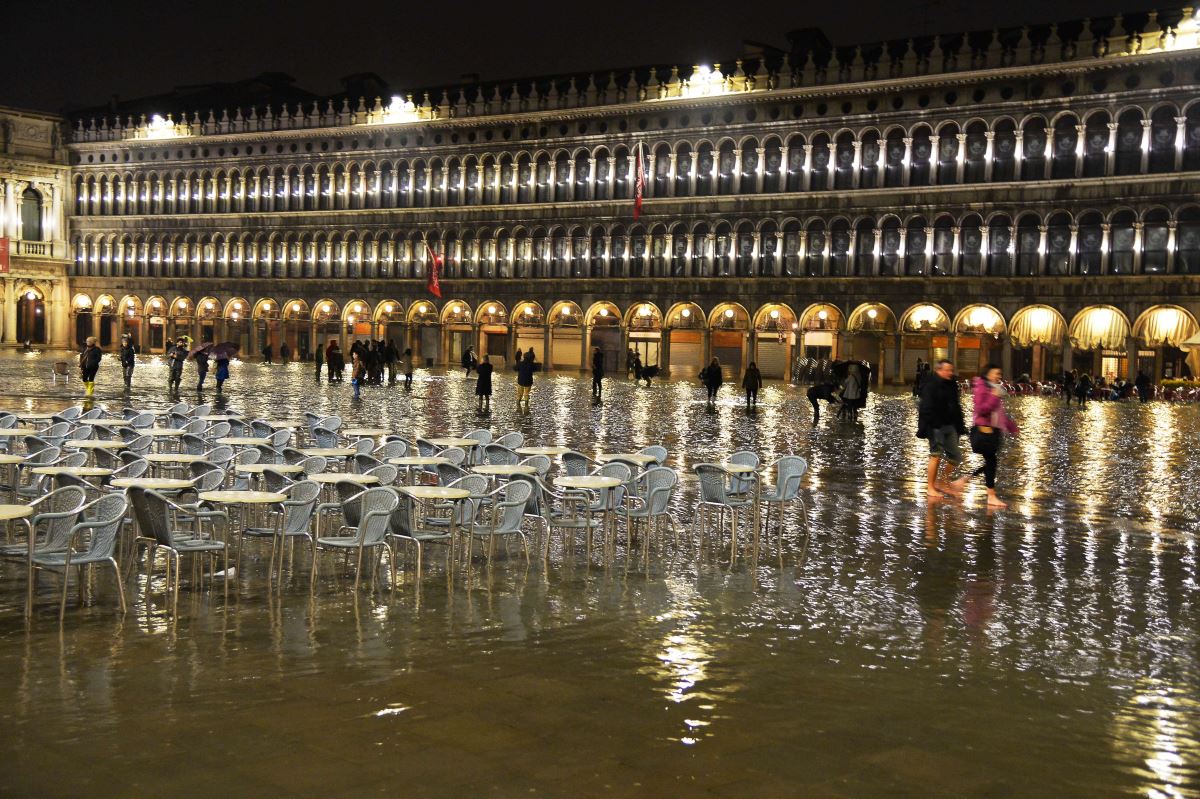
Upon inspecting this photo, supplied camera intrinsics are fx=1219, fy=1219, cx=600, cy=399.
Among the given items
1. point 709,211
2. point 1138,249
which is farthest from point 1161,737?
point 709,211

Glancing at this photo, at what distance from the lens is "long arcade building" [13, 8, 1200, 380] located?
45312 mm

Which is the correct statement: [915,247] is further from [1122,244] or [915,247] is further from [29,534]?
[29,534]

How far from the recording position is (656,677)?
642 cm

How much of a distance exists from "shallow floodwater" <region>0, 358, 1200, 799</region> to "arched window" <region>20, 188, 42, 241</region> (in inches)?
2711

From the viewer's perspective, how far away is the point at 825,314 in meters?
51.3

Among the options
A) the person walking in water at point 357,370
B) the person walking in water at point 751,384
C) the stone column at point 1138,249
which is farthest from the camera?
the stone column at point 1138,249

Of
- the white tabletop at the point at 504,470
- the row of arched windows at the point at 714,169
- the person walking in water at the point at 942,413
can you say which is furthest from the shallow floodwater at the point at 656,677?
the row of arched windows at the point at 714,169

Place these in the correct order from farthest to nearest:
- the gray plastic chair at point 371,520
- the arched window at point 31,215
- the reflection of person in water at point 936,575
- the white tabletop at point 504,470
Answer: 1. the arched window at point 31,215
2. the white tabletop at point 504,470
3. the gray plastic chair at point 371,520
4. the reflection of person in water at point 936,575

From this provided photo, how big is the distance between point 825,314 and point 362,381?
Result: 22.3 m

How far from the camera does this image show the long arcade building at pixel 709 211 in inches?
1784

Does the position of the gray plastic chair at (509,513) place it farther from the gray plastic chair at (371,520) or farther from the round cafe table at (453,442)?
the round cafe table at (453,442)

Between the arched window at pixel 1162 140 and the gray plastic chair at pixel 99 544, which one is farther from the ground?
the arched window at pixel 1162 140

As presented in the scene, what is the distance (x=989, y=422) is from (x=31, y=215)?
227 ft

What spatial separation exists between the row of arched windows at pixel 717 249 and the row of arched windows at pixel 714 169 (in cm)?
161
